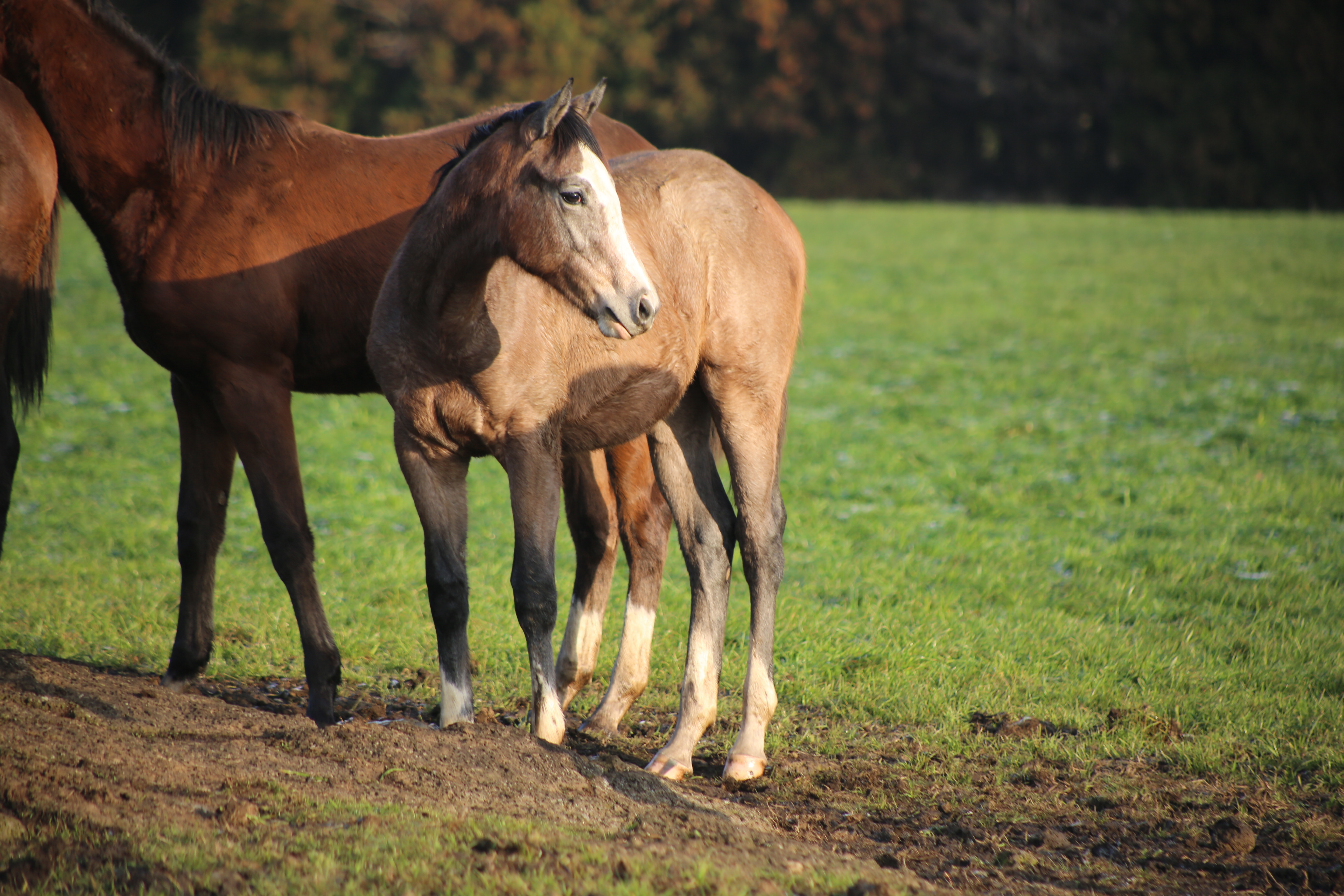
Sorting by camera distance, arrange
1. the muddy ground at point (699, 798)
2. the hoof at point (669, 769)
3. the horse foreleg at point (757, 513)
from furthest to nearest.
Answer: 1. the horse foreleg at point (757, 513)
2. the hoof at point (669, 769)
3. the muddy ground at point (699, 798)

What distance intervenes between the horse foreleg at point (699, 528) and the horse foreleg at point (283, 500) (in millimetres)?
1524

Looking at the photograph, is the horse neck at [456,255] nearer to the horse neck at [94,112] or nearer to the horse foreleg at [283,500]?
the horse foreleg at [283,500]

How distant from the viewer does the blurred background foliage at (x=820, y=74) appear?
42.3 m

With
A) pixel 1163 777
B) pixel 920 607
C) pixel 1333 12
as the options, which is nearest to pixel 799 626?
pixel 920 607

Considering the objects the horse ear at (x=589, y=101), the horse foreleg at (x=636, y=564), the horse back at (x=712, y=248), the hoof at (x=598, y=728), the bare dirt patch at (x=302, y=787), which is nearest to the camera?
the bare dirt patch at (x=302, y=787)

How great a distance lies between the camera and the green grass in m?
5.60

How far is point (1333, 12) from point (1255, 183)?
610cm

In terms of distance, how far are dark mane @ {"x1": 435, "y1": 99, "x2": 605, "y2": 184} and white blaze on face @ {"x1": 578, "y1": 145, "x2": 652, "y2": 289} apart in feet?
0.14

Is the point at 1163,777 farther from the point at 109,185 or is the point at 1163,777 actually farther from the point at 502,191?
the point at 109,185

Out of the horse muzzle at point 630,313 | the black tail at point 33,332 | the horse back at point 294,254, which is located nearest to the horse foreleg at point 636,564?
the horse back at point 294,254

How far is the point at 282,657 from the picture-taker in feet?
19.3

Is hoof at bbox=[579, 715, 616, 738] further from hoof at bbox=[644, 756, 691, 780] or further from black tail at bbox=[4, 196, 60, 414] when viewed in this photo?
black tail at bbox=[4, 196, 60, 414]

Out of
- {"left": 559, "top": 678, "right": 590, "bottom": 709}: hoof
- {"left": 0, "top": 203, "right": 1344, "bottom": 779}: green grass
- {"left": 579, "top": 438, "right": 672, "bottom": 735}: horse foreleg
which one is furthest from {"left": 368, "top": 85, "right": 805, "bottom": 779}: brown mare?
{"left": 0, "top": 203, "right": 1344, "bottom": 779}: green grass

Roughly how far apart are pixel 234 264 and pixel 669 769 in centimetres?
276
